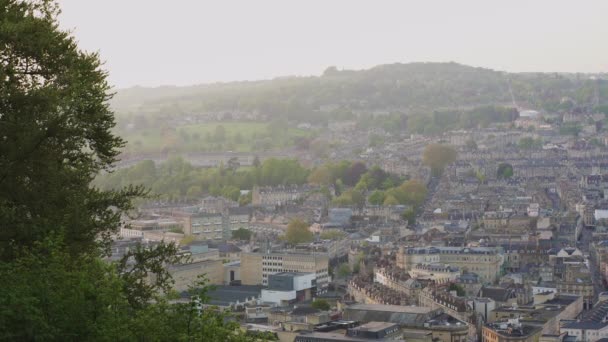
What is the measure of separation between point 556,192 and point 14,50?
73116 millimetres

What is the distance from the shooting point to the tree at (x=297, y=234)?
59188mm

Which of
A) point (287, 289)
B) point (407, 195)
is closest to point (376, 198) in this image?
point (407, 195)

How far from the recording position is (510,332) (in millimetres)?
34250

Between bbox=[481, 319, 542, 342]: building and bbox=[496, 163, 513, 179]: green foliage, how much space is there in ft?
185

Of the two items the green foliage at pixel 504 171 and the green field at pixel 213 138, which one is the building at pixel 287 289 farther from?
the green field at pixel 213 138

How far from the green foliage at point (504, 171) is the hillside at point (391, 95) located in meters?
48.9

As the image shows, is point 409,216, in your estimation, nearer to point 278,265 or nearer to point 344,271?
point 344,271

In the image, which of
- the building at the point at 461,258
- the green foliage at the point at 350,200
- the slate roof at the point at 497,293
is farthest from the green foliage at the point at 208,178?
the slate roof at the point at 497,293

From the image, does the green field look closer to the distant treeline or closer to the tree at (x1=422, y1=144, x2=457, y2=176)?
the distant treeline

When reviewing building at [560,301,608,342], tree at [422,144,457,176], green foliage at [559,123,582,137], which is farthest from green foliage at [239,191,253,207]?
green foliage at [559,123,582,137]

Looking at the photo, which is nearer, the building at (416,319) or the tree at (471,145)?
the building at (416,319)

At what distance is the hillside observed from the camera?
14743 cm

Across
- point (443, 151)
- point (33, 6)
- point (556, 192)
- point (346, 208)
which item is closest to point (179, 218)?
point (346, 208)

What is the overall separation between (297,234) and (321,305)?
20127 mm
